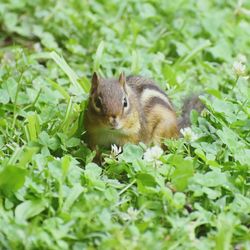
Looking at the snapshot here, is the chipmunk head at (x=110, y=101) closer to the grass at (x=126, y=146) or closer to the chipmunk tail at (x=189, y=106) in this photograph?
the grass at (x=126, y=146)

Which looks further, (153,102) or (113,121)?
(153,102)

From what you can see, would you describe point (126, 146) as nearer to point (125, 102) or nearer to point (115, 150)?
point (115, 150)

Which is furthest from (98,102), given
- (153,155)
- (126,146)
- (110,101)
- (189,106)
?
(189,106)

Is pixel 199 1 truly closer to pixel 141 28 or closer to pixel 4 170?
pixel 141 28

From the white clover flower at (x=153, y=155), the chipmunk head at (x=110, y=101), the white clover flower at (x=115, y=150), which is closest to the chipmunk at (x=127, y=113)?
the chipmunk head at (x=110, y=101)

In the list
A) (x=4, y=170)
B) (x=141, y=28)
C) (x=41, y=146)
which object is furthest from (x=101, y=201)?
(x=141, y=28)

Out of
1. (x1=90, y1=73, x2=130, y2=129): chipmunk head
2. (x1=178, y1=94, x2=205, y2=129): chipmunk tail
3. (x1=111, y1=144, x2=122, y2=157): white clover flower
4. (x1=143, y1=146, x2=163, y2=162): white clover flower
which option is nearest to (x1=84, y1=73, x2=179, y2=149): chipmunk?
(x1=90, y1=73, x2=130, y2=129): chipmunk head

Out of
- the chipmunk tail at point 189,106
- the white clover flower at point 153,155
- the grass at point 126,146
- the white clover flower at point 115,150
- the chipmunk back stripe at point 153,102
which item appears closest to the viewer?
the grass at point 126,146

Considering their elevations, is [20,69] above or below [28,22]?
above
